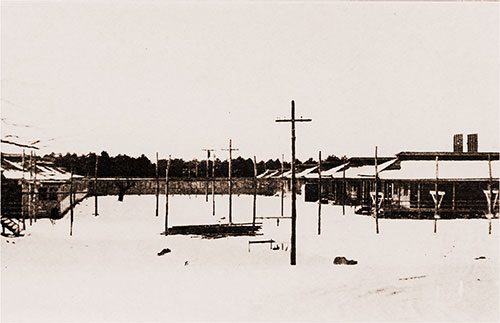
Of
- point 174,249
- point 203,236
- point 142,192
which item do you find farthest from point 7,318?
point 142,192

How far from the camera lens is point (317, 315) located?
35.1 feet

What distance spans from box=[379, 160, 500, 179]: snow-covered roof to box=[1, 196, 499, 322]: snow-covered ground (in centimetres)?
673

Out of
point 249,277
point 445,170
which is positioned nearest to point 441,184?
point 445,170

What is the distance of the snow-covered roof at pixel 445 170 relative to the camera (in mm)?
31312


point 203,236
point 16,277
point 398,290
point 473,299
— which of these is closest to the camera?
point 473,299

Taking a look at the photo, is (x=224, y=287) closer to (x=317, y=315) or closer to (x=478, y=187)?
(x=317, y=315)

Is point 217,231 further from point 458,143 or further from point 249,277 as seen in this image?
point 458,143

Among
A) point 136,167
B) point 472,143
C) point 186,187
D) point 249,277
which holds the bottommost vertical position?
point 249,277

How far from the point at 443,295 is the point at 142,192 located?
59640 millimetres

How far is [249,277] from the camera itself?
48.1 feet

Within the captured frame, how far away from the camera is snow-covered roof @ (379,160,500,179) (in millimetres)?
31312

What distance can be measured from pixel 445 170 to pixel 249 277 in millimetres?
22763

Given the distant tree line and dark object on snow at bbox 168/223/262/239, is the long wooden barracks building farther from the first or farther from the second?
the distant tree line

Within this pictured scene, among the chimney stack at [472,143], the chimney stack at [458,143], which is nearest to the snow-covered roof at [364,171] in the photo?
the chimney stack at [458,143]
